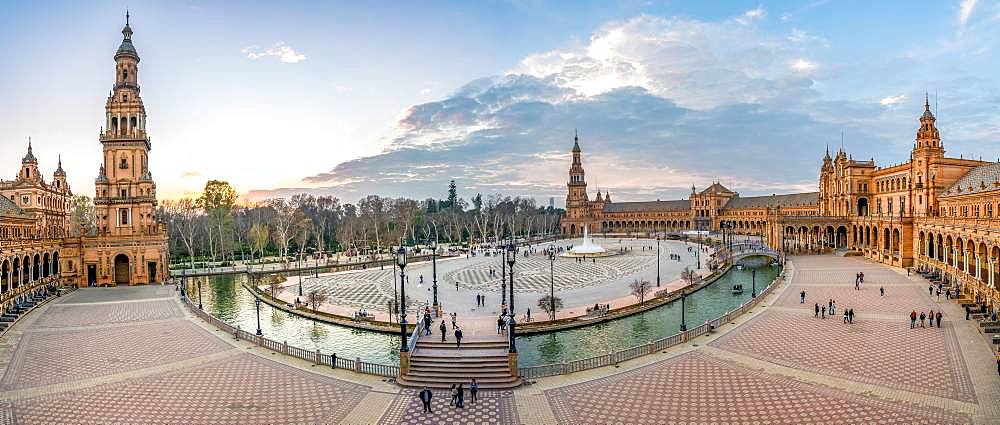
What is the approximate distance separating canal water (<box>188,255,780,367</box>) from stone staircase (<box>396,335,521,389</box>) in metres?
3.00

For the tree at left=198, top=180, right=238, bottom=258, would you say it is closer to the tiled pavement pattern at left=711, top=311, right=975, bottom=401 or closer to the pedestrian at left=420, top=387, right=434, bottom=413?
the pedestrian at left=420, top=387, right=434, bottom=413

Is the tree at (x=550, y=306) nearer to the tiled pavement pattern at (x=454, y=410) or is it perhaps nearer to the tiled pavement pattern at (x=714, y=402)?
the tiled pavement pattern at (x=714, y=402)

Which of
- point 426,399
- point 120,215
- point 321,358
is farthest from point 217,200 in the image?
point 426,399

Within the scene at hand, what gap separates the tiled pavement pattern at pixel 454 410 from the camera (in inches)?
647

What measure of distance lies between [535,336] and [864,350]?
14.8 metres

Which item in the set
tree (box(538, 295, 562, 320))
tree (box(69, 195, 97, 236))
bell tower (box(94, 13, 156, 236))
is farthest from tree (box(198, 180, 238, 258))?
tree (box(538, 295, 562, 320))

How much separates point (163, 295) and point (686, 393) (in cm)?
4031

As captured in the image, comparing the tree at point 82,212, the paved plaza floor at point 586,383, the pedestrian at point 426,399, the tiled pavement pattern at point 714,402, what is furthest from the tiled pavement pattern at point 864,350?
the tree at point 82,212

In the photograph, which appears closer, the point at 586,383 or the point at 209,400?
the point at 209,400

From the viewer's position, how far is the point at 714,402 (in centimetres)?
1731

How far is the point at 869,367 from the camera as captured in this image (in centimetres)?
2056

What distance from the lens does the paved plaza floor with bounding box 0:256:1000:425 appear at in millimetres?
16656

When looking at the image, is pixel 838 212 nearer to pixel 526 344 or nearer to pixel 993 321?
pixel 993 321

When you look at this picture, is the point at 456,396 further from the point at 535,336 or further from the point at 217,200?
the point at 217,200
